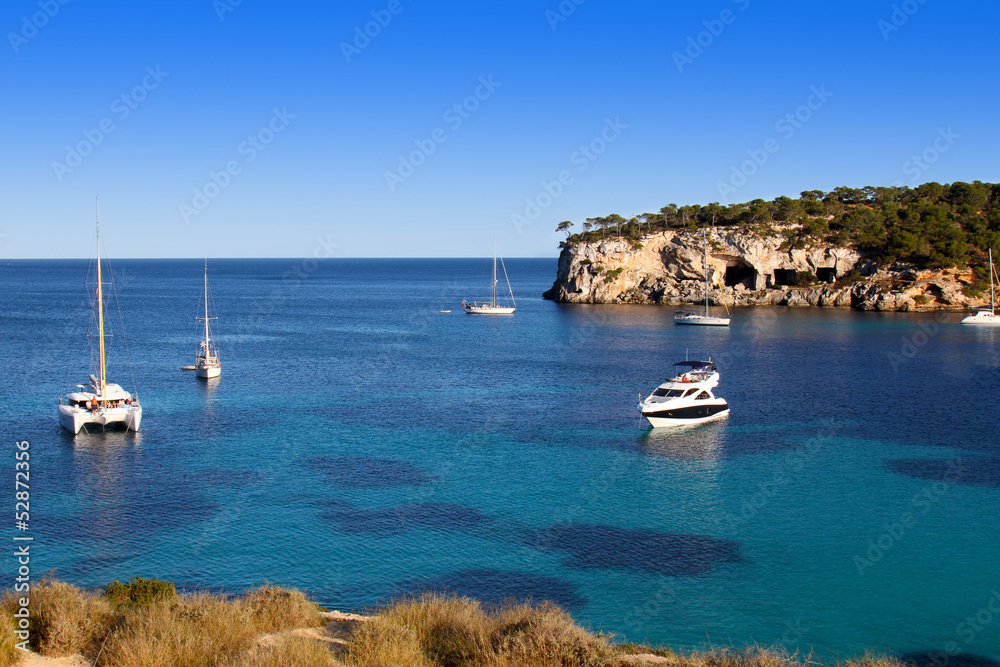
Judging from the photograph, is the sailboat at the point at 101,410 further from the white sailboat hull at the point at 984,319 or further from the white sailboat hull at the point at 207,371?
the white sailboat hull at the point at 984,319

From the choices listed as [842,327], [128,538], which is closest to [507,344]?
[842,327]

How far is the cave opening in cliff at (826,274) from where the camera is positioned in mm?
Answer: 103312

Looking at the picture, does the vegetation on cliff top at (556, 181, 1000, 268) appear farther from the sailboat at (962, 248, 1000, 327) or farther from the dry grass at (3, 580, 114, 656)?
the dry grass at (3, 580, 114, 656)

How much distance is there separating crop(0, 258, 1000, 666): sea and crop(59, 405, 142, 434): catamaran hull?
788 millimetres

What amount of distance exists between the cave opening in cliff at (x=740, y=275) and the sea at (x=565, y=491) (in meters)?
44.9

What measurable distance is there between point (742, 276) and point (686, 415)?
75.5 metres

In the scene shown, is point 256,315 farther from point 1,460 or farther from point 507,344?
point 1,460

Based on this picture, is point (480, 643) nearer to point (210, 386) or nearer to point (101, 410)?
point (101, 410)

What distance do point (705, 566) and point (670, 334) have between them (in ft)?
182

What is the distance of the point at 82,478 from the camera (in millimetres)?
30328

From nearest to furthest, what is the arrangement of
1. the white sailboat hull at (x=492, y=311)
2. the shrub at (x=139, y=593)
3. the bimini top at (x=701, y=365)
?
the shrub at (x=139, y=593)
the bimini top at (x=701, y=365)
the white sailboat hull at (x=492, y=311)

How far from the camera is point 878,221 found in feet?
340

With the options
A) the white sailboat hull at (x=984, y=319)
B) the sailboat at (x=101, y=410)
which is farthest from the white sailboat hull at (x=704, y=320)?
the sailboat at (x=101, y=410)

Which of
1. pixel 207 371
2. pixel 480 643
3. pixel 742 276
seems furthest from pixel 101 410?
pixel 742 276
